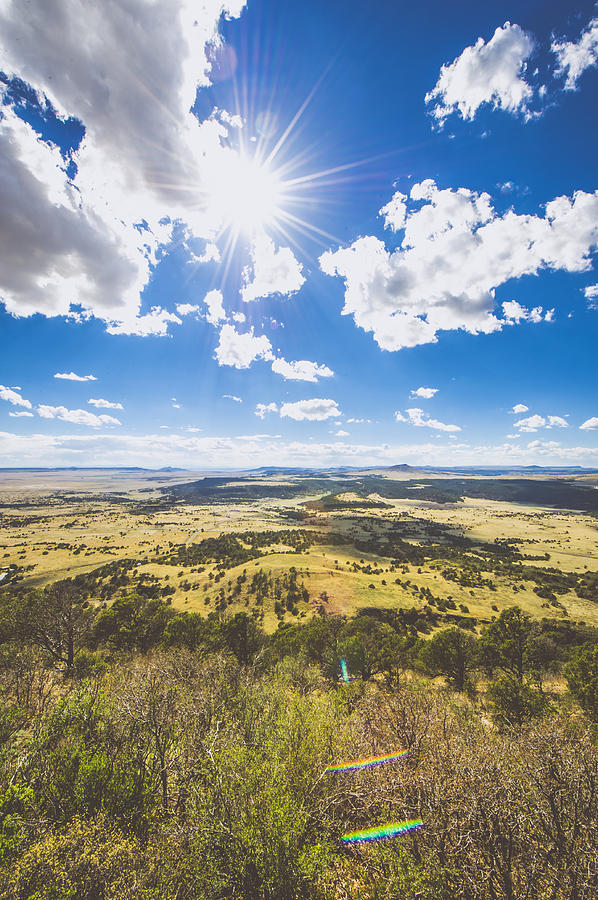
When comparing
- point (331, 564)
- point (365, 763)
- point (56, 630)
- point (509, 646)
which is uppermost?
point (365, 763)

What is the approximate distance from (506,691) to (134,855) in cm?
3334

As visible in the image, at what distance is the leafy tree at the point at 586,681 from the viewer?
1097 inches

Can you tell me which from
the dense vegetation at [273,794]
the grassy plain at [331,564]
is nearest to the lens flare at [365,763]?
the dense vegetation at [273,794]

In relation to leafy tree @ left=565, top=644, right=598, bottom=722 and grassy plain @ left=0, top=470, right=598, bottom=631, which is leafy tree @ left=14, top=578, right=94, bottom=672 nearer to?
grassy plain @ left=0, top=470, right=598, bottom=631

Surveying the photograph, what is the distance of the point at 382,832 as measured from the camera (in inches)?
554

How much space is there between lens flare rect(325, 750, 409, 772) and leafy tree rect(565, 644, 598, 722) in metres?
22.0

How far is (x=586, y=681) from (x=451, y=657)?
15019 mm

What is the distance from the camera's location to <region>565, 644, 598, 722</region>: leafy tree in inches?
1097

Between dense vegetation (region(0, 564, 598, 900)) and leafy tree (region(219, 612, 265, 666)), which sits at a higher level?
dense vegetation (region(0, 564, 598, 900))

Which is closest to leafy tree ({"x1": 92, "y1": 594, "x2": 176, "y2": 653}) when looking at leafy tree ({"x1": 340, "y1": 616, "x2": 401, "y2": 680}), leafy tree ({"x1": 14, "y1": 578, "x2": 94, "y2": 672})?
leafy tree ({"x1": 14, "y1": 578, "x2": 94, "y2": 672})

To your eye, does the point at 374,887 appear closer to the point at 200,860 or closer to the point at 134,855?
the point at 200,860

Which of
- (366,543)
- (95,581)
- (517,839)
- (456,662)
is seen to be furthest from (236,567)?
(517,839)

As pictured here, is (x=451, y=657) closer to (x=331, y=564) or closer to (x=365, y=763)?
(x=365, y=763)

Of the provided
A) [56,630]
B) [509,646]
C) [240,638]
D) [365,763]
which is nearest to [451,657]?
[509,646]
